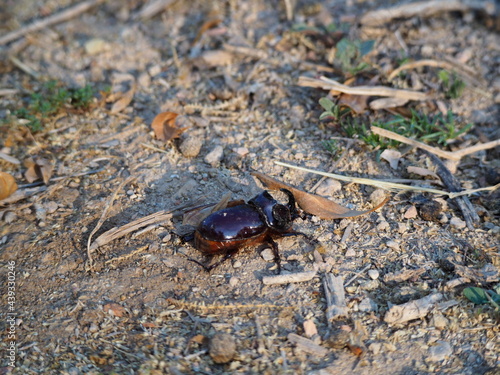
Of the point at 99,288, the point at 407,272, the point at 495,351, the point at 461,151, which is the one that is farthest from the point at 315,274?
the point at 461,151

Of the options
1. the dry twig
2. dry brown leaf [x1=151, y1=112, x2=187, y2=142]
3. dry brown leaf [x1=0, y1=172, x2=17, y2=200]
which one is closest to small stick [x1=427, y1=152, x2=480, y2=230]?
the dry twig

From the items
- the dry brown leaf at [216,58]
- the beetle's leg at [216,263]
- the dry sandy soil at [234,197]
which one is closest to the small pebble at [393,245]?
the dry sandy soil at [234,197]

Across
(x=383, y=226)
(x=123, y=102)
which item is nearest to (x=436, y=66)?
(x=383, y=226)

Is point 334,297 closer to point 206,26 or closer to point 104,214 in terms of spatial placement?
point 104,214

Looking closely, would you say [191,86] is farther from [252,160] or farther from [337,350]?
[337,350]

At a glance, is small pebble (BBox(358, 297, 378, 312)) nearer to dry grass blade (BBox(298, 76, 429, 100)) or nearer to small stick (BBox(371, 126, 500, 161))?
small stick (BBox(371, 126, 500, 161))

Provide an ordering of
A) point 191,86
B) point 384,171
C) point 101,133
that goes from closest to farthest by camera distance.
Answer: point 384,171 → point 101,133 → point 191,86

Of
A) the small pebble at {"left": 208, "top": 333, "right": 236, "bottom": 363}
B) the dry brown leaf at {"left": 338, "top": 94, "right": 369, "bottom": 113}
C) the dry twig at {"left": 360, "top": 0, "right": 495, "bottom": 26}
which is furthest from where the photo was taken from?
the dry twig at {"left": 360, "top": 0, "right": 495, "bottom": 26}

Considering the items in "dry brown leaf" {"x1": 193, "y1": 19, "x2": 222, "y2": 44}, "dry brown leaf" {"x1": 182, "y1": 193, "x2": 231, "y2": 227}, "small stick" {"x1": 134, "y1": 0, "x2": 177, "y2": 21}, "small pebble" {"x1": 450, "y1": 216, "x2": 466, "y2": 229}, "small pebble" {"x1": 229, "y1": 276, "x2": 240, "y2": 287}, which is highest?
"small stick" {"x1": 134, "y1": 0, "x2": 177, "y2": 21}
